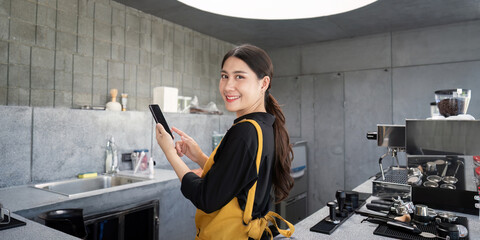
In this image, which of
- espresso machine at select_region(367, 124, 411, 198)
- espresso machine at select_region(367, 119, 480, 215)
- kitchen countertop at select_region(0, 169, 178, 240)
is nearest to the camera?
kitchen countertop at select_region(0, 169, 178, 240)

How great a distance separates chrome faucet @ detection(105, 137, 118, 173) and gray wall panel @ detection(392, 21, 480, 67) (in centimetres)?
376

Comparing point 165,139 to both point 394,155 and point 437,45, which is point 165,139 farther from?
point 437,45

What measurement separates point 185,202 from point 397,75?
336 cm

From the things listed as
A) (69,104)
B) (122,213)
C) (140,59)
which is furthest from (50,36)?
(122,213)

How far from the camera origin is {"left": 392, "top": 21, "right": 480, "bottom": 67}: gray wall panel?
3.97 metres

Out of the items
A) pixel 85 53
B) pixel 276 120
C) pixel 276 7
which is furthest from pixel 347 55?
pixel 276 120

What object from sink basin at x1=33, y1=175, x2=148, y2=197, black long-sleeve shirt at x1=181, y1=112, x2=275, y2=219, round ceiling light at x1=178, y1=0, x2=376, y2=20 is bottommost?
sink basin at x1=33, y1=175, x2=148, y2=197

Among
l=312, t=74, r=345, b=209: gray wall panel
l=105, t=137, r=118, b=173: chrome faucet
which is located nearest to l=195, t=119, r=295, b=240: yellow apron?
l=105, t=137, r=118, b=173: chrome faucet

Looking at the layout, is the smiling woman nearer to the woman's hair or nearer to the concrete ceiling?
the woman's hair

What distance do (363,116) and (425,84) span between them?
88cm

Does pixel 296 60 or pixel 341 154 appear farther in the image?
pixel 296 60

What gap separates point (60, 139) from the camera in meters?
2.52

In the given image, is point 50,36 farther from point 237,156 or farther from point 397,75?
point 397,75

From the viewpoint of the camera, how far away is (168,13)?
151 inches
